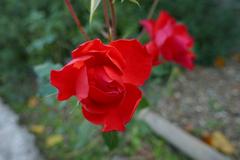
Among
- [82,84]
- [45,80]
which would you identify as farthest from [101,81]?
[45,80]

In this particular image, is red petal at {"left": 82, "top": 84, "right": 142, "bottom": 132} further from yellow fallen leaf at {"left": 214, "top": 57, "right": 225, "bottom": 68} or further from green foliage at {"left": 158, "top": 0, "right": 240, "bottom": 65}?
yellow fallen leaf at {"left": 214, "top": 57, "right": 225, "bottom": 68}

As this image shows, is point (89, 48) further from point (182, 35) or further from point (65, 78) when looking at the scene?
point (182, 35)

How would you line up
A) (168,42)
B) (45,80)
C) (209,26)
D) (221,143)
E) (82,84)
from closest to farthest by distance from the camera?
1. (82,84)
2. (168,42)
3. (45,80)
4. (221,143)
5. (209,26)

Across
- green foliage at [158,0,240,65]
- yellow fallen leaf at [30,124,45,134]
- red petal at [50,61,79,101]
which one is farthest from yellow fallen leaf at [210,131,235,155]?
red petal at [50,61,79,101]

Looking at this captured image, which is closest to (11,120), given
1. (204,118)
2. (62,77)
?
(204,118)

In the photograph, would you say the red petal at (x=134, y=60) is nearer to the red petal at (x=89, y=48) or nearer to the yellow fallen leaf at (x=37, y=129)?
the red petal at (x=89, y=48)

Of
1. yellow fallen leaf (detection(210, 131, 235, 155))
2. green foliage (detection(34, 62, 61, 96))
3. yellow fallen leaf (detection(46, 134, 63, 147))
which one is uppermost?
green foliage (detection(34, 62, 61, 96))
